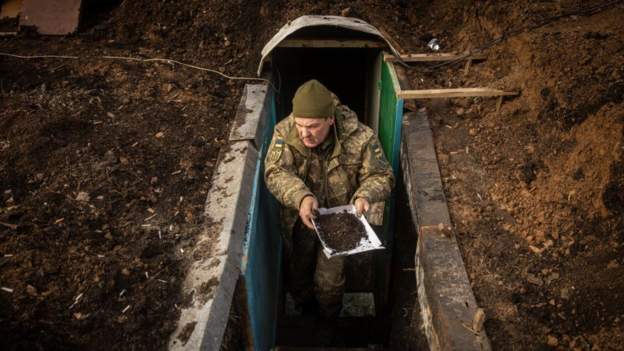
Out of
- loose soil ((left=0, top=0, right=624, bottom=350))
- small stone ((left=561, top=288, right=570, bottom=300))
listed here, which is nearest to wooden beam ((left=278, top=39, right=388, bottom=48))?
loose soil ((left=0, top=0, right=624, bottom=350))

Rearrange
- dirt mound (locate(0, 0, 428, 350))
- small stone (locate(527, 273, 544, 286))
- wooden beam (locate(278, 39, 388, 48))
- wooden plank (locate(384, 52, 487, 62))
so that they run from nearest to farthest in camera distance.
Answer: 1. dirt mound (locate(0, 0, 428, 350))
2. small stone (locate(527, 273, 544, 286))
3. wooden plank (locate(384, 52, 487, 62))
4. wooden beam (locate(278, 39, 388, 48))

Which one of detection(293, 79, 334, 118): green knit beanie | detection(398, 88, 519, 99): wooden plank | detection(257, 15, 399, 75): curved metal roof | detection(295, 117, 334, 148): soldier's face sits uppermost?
detection(257, 15, 399, 75): curved metal roof

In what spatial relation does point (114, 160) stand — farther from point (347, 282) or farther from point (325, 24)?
point (347, 282)

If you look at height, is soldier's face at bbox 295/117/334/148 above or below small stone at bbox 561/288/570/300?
above

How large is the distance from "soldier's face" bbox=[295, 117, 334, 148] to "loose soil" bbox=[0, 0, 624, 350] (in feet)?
2.85

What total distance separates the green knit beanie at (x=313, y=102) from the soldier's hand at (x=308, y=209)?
65cm

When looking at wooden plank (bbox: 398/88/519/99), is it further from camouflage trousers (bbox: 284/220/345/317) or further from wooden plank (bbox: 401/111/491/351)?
camouflage trousers (bbox: 284/220/345/317)

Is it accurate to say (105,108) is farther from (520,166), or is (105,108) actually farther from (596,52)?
(596,52)

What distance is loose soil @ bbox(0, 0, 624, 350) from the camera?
271cm

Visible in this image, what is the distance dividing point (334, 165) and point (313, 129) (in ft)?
1.44

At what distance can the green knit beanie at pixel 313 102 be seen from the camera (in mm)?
3455

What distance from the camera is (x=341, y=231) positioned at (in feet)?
11.8

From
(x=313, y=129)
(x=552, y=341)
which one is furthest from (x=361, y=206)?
(x=552, y=341)

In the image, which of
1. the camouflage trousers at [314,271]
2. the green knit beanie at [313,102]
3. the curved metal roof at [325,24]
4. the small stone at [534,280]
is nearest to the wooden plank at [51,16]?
the curved metal roof at [325,24]
